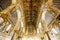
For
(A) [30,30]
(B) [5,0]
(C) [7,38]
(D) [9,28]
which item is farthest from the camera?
(A) [30,30]

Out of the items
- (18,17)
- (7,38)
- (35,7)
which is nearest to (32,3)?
(35,7)

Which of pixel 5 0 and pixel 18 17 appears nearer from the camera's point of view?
pixel 18 17

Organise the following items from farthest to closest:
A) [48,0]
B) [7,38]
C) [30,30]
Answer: [30,30] < [7,38] < [48,0]

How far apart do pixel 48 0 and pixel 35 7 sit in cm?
113

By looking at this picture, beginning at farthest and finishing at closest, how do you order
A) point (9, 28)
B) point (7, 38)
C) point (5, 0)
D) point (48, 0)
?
point (5, 0) < point (9, 28) < point (7, 38) < point (48, 0)

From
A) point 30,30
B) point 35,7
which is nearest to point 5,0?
point 35,7

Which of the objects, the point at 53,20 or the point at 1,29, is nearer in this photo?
the point at 53,20

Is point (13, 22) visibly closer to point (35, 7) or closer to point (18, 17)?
point (18, 17)

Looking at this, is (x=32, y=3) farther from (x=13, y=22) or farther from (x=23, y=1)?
(x=13, y=22)

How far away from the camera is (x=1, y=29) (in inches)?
142

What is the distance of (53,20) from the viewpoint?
3.07 m

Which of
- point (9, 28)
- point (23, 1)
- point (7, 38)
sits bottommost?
point (7, 38)

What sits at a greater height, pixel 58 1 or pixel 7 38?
pixel 58 1

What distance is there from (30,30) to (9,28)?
78.5 inches
